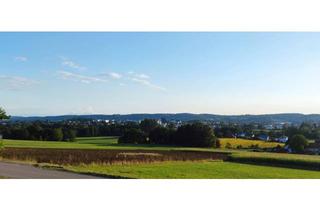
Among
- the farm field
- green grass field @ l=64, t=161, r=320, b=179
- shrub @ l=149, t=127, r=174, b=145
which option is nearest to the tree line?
shrub @ l=149, t=127, r=174, b=145

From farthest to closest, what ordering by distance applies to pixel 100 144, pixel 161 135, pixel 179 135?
pixel 100 144 → pixel 161 135 → pixel 179 135

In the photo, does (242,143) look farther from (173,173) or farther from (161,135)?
(173,173)

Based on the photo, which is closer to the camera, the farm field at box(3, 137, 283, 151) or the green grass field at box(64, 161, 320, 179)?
the green grass field at box(64, 161, 320, 179)

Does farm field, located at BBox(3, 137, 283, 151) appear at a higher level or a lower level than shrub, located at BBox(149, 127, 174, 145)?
lower

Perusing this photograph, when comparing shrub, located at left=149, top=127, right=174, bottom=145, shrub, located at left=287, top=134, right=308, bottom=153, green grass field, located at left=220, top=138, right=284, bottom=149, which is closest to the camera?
shrub, located at left=287, top=134, right=308, bottom=153

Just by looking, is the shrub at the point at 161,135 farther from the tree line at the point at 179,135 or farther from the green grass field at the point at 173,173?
the green grass field at the point at 173,173

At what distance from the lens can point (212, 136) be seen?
60.7m

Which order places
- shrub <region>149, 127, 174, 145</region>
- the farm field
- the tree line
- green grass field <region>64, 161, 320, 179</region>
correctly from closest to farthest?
green grass field <region>64, 161, 320, 179</region>
the farm field
the tree line
shrub <region>149, 127, 174, 145</region>

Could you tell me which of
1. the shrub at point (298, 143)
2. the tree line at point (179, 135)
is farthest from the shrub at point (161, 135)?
the shrub at point (298, 143)

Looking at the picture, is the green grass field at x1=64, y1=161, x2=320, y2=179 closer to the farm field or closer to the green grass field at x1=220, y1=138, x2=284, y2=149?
the farm field

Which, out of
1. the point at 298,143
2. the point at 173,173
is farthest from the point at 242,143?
the point at 173,173
